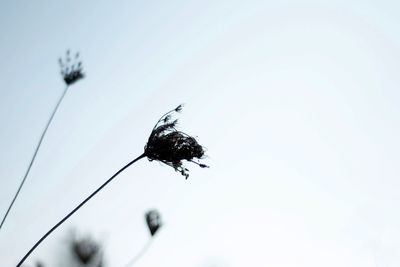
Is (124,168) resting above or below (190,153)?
below

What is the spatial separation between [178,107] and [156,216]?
4.85m

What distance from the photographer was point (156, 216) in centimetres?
1085

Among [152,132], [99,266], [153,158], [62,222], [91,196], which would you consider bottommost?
[99,266]

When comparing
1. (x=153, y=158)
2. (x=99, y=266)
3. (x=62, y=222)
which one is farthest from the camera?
(x=99, y=266)

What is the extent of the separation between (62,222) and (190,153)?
275cm

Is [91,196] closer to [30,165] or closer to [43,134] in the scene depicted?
[30,165]

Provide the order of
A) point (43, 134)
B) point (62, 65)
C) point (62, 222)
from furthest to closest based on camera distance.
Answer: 1. point (62, 65)
2. point (43, 134)
3. point (62, 222)

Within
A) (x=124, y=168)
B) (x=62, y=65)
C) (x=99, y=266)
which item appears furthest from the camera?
(x=62, y=65)

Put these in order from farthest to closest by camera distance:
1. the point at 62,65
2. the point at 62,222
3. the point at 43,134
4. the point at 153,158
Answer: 1. the point at 62,65
2. the point at 43,134
3. the point at 153,158
4. the point at 62,222

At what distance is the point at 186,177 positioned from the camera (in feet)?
22.8

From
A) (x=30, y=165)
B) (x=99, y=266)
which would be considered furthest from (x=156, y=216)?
(x=30, y=165)

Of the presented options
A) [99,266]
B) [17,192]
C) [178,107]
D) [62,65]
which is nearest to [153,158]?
[178,107]

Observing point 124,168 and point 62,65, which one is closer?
point 124,168

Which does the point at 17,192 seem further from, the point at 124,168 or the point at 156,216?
the point at 156,216
